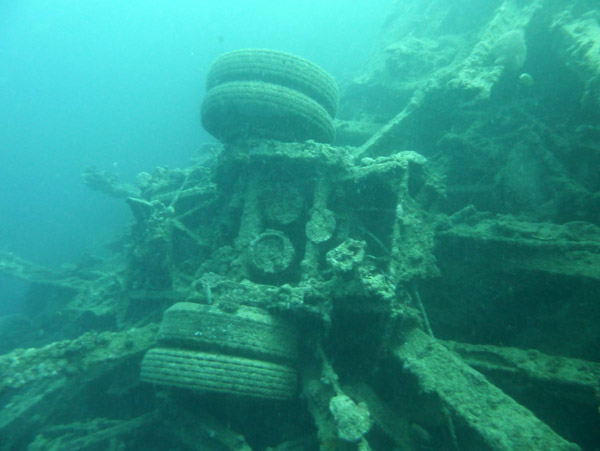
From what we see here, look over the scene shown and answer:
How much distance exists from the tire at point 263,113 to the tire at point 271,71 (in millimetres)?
235

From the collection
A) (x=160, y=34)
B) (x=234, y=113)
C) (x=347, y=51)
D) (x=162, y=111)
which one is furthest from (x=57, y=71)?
(x=234, y=113)

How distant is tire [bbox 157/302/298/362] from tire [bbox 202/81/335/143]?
2.90 meters

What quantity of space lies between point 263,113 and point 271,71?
0.73 meters

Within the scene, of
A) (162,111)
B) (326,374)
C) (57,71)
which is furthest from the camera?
(57,71)

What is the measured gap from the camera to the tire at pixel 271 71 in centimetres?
513

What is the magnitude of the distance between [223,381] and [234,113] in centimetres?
378

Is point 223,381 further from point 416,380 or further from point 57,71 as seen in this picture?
point 57,71

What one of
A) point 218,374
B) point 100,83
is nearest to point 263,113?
point 218,374

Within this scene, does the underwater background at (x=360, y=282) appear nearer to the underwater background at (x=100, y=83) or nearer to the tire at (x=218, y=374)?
the tire at (x=218, y=374)

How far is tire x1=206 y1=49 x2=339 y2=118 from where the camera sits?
5133 millimetres

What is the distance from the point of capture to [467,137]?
5.91 m

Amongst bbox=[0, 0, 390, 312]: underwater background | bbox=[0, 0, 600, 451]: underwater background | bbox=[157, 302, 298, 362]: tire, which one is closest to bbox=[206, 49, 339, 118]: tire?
bbox=[0, 0, 600, 451]: underwater background

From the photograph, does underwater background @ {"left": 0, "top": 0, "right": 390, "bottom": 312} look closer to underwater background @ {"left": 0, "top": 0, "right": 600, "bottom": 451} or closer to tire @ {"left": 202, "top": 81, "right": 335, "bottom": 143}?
underwater background @ {"left": 0, "top": 0, "right": 600, "bottom": 451}

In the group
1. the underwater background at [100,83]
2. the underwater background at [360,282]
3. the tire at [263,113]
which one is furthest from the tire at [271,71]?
the underwater background at [100,83]
